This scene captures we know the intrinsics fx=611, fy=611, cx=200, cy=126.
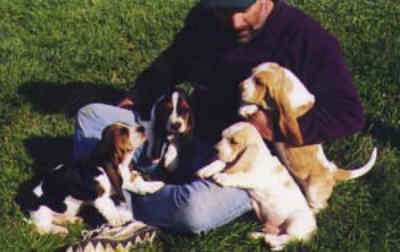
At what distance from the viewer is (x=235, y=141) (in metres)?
3.50

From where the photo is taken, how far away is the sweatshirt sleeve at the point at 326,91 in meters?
3.56

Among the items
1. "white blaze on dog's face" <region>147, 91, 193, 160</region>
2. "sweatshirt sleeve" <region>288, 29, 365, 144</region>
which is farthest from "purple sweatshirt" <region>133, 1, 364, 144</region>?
"white blaze on dog's face" <region>147, 91, 193, 160</region>

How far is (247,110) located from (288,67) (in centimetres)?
39

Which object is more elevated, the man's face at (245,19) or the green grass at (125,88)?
the man's face at (245,19)

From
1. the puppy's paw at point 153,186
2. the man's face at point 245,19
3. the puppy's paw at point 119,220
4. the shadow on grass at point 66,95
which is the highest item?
the man's face at point 245,19

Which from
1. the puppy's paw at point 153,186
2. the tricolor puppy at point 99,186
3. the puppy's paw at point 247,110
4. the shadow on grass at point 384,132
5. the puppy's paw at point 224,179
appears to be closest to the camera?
the puppy's paw at point 247,110

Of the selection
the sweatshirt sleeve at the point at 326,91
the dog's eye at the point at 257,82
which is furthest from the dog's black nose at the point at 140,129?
the sweatshirt sleeve at the point at 326,91

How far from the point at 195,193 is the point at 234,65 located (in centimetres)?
83

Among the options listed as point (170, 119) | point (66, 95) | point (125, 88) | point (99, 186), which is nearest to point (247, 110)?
point (170, 119)

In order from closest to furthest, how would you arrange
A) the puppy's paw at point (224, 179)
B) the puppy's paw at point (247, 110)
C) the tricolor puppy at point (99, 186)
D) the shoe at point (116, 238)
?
1. the puppy's paw at point (247, 110)
2. the puppy's paw at point (224, 179)
3. the tricolor puppy at point (99, 186)
4. the shoe at point (116, 238)

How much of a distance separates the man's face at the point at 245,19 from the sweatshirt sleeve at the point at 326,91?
0.32 m

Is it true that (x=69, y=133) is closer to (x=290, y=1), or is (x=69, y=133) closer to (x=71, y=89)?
(x=71, y=89)

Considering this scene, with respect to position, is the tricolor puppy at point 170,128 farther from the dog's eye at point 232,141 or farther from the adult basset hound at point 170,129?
the dog's eye at point 232,141

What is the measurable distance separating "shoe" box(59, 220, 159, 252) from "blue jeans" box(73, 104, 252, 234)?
110 mm
